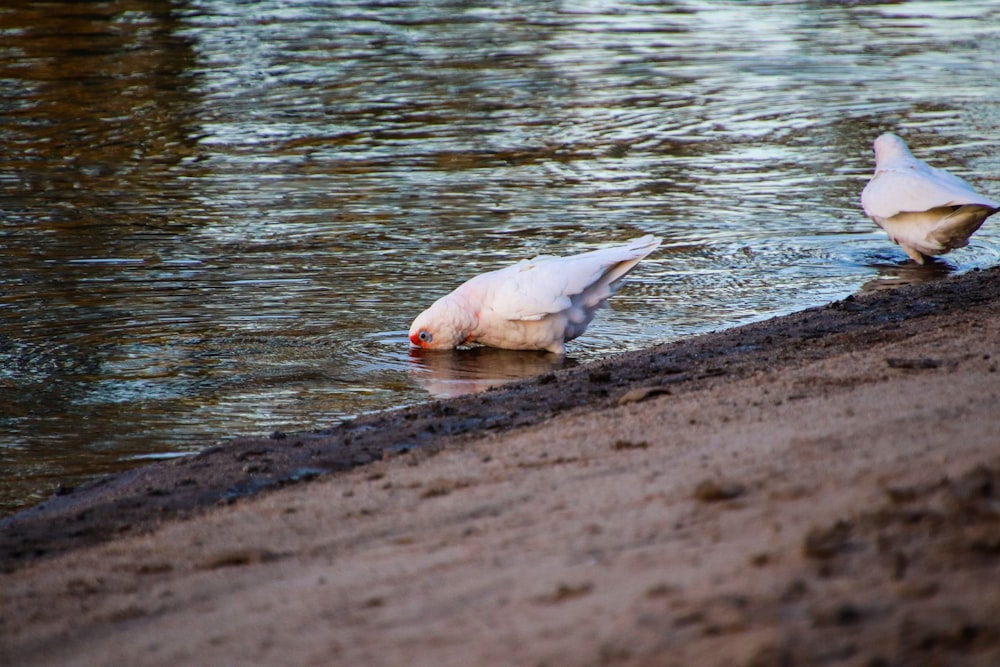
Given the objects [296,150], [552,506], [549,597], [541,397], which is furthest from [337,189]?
[549,597]

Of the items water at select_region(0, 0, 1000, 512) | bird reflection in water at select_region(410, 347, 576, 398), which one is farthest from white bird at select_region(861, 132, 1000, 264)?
bird reflection in water at select_region(410, 347, 576, 398)

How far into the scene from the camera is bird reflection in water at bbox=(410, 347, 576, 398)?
691 centimetres

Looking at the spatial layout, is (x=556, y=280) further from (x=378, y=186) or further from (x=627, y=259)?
(x=378, y=186)

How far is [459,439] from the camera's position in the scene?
518cm

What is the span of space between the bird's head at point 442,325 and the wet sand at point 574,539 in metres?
1.83

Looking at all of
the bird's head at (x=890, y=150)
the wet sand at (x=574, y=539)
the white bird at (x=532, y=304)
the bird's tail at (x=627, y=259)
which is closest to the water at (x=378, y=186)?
the white bird at (x=532, y=304)

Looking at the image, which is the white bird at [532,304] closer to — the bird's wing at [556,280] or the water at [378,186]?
the bird's wing at [556,280]

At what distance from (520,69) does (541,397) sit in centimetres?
1263

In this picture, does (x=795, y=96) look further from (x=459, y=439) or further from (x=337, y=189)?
(x=459, y=439)

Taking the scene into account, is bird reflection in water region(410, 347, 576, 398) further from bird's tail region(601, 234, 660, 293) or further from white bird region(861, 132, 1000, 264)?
white bird region(861, 132, 1000, 264)

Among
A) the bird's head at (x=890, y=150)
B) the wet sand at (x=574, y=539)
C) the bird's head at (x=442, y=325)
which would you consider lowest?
the bird's head at (x=442, y=325)

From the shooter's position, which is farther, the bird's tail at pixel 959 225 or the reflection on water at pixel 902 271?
the reflection on water at pixel 902 271

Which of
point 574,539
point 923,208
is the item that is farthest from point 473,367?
point 574,539

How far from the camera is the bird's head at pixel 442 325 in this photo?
729cm
